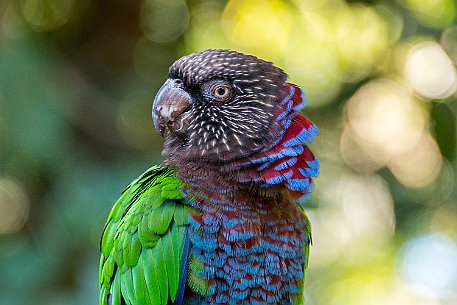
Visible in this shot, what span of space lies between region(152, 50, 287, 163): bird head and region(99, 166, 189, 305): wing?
0.20m

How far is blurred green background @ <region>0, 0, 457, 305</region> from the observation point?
493cm

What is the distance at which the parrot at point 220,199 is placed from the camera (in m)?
2.81

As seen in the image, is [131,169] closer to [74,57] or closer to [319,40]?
[74,57]

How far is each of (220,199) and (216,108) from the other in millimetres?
423

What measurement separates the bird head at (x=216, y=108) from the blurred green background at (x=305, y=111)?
75.0 inches

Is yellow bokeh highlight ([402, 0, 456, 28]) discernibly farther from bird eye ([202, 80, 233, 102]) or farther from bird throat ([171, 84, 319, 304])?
bird eye ([202, 80, 233, 102])

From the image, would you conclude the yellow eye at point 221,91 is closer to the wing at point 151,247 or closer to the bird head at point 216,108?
the bird head at point 216,108

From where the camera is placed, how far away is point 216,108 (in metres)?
3.01

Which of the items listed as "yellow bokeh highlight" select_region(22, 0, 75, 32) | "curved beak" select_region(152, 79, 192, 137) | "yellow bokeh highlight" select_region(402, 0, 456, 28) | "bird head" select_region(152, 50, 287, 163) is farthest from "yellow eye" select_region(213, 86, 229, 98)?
"yellow bokeh highlight" select_region(402, 0, 456, 28)

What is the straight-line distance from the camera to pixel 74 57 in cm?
550

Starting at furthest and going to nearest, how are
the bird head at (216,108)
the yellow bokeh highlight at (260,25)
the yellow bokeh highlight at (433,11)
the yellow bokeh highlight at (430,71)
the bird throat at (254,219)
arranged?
the yellow bokeh highlight at (260,25), the yellow bokeh highlight at (430,71), the yellow bokeh highlight at (433,11), the bird head at (216,108), the bird throat at (254,219)

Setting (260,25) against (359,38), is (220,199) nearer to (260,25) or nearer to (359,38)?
(359,38)

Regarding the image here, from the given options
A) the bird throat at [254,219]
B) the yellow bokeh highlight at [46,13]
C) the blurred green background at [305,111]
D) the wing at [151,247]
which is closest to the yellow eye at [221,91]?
the bird throat at [254,219]

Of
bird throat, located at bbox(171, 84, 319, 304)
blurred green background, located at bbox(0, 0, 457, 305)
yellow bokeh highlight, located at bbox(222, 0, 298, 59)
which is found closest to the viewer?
bird throat, located at bbox(171, 84, 319, 304)
